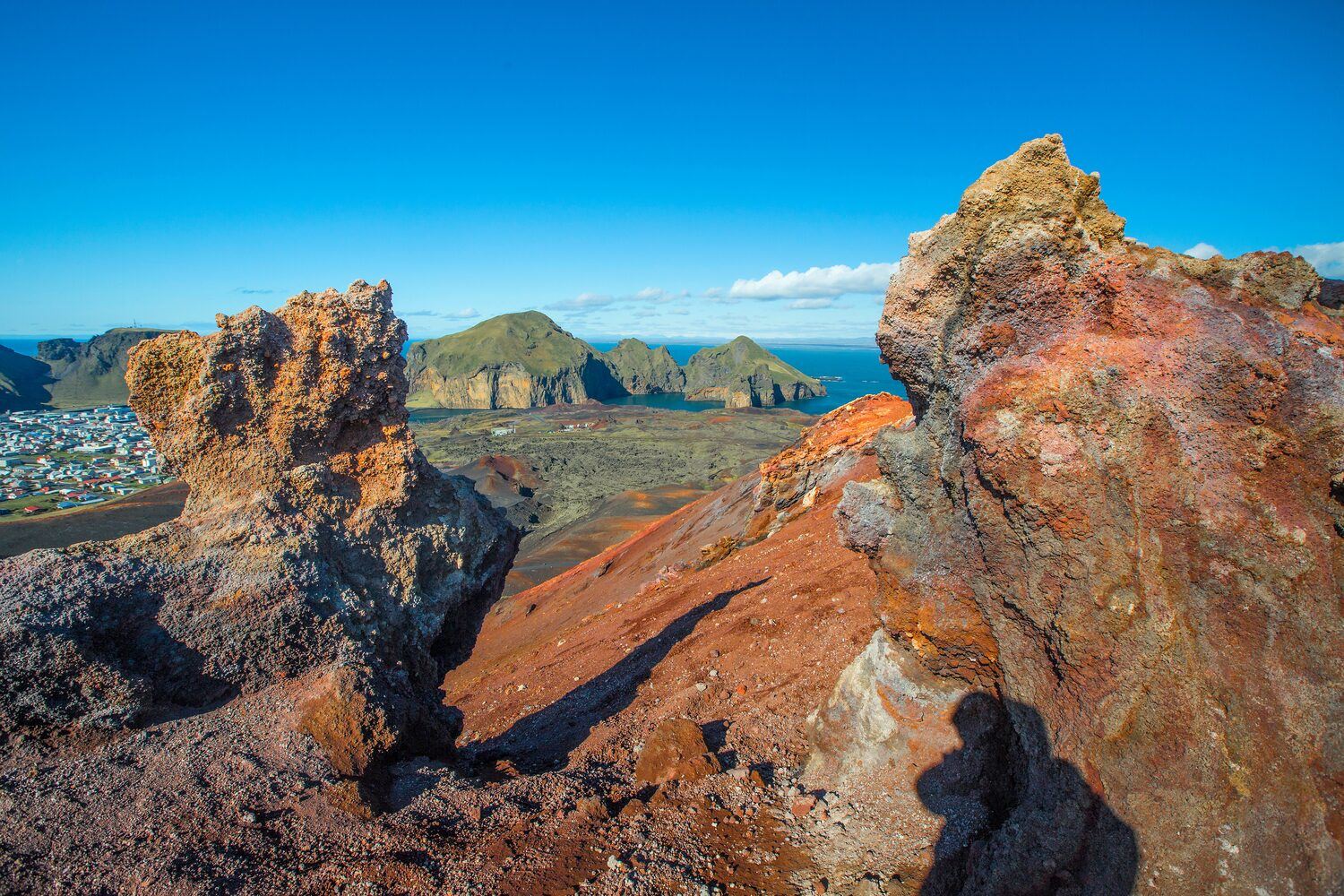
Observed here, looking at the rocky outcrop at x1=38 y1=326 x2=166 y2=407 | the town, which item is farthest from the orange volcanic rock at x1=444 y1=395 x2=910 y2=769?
the rocky outcrop at x1=38 y1=326 x2=166 y2=407

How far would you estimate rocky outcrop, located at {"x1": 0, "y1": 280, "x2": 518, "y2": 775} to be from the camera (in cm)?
523

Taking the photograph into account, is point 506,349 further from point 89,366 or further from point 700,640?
point 700,640

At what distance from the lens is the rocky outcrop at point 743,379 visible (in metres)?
152

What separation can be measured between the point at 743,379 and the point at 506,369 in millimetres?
54169

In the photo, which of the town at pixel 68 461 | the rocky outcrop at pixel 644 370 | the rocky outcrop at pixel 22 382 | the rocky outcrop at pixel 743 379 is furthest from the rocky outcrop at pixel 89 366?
the rocky outcrop at pixel 743 379

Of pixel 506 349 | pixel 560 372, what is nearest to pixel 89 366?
pixel 506 349

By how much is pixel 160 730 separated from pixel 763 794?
4902mm

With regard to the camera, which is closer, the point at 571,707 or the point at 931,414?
the point at 931,414

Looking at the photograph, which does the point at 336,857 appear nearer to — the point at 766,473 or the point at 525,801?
the point at 525,801

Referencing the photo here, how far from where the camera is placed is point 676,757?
246 inches

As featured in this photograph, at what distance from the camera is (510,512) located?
51625 mm

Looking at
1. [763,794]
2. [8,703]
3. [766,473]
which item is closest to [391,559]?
[8,703]

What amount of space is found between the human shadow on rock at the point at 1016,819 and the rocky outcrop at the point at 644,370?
179m

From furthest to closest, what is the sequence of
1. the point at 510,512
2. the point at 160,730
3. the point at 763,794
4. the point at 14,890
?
the point at 510,512
the point at 763,794
the point at 160,730
the point at 14,890
